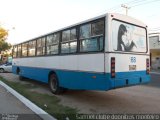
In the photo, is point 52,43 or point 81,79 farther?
point 52,43

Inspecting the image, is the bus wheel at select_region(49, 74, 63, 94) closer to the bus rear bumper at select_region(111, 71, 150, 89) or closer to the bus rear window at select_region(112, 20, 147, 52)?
the bus rear bumper at select_region(111, 71, 150, 89)

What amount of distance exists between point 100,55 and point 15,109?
11.0ft

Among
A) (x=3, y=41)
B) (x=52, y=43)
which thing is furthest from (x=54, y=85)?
(x=3, y=41)

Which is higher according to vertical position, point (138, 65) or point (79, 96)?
point (138, 65)

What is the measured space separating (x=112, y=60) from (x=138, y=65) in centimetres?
167

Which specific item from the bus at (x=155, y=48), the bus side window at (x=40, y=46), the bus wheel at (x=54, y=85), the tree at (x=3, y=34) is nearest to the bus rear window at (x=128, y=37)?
the bus wheel at (x=54, y=85)

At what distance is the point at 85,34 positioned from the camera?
8.18 metres

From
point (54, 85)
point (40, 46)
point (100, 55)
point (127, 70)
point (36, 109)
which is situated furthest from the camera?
point (40, 46)

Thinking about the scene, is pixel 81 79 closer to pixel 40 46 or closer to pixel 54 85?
pixel 54 85

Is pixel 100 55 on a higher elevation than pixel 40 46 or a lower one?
lower

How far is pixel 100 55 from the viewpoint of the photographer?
289 inches

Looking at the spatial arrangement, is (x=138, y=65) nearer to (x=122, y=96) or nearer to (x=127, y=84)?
(x=127, y=84)

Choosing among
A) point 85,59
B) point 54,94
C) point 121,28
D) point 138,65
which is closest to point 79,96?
point 54,94

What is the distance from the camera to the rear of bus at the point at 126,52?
7227 mm
